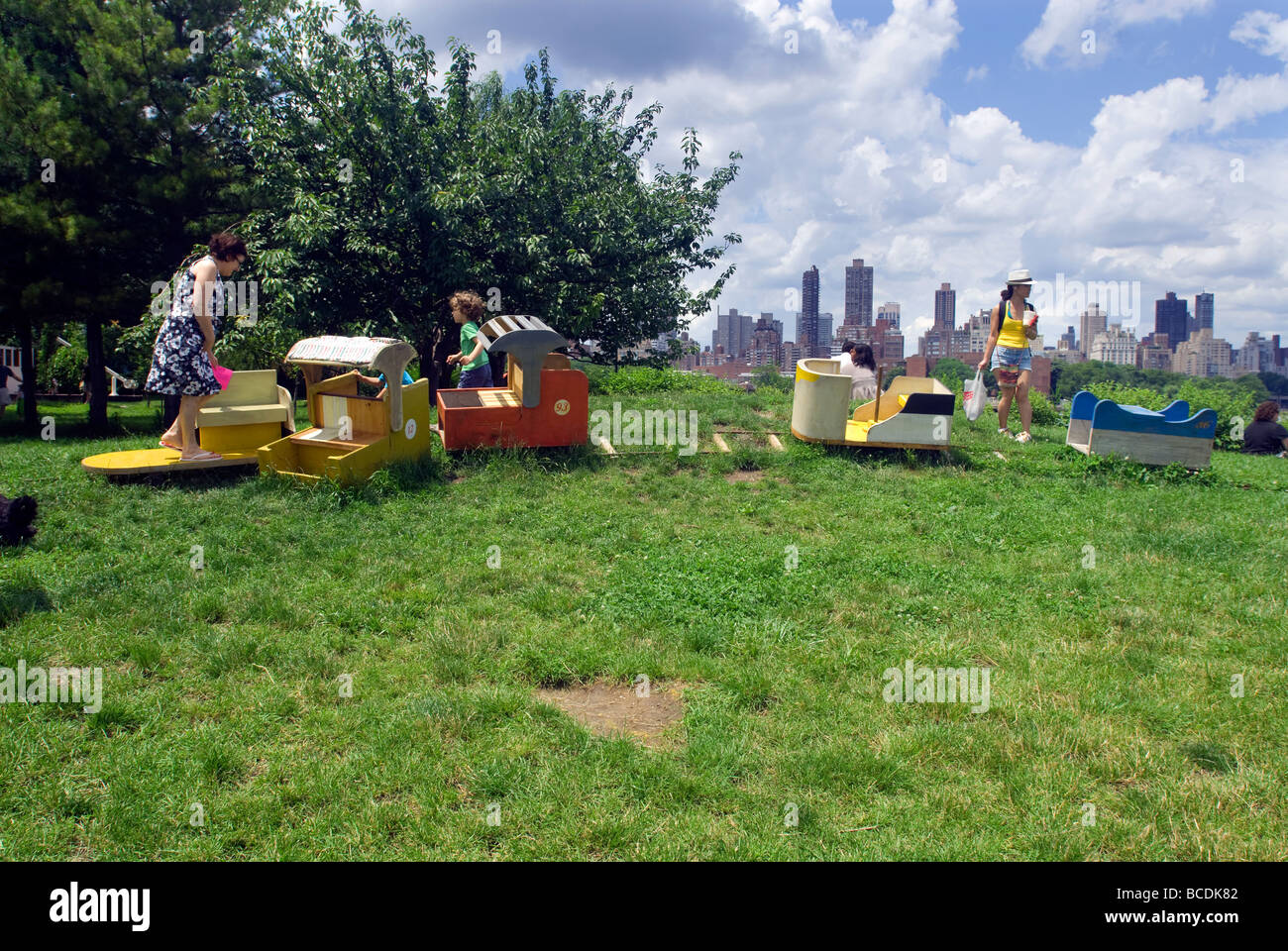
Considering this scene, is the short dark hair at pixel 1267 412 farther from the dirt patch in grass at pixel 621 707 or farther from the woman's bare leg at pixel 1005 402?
the dirt patch in grass at pixel 621 707

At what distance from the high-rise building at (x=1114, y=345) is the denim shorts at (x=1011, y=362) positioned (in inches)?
3455

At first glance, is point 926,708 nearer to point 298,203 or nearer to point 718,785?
point 718,785

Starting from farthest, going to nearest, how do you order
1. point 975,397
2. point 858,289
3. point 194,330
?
1. point 858,289
2. point 975,397
3. point 194,330

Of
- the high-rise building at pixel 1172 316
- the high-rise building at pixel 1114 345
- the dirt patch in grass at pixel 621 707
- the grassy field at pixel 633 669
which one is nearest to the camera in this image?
the grassy field at pixel 633 669

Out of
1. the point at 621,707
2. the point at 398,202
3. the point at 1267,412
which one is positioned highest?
the point at 398,202

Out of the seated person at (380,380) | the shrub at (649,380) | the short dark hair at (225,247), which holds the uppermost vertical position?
the short dark hair at (225,247)

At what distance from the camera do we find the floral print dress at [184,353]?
25.1 ft

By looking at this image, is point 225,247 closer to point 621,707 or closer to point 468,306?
point 468,306

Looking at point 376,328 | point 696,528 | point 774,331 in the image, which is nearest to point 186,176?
point 376,328

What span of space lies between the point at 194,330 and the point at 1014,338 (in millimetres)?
9381

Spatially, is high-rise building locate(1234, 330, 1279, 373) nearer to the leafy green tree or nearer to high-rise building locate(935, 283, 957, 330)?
high-rise building locate(935, 283, 957, 330)

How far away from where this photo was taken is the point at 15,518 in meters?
6.09

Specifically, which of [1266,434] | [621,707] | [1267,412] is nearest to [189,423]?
[621,707]

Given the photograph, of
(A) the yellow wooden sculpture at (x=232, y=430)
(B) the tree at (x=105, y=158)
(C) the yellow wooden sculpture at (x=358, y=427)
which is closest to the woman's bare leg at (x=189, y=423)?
(A) the yellow wooden sculpture at (x=232, y=430)
